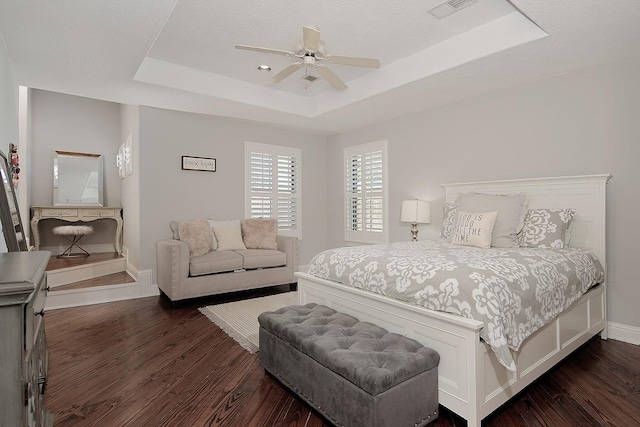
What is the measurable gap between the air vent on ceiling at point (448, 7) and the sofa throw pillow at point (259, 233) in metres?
3.24

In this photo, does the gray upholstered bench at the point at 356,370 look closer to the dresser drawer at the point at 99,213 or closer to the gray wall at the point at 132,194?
the gray wall at the point at 132,194

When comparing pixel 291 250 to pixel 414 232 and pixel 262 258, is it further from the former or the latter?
pixel 414 232

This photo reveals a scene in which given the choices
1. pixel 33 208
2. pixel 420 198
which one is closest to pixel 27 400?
pixel 420 198

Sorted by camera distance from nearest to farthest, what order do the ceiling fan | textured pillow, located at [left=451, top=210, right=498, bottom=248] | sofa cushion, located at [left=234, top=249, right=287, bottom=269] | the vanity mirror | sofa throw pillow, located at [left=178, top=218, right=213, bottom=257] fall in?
the ceiling fan, textured pillow, located at [left=451, top=210, right=498, bottom=248], sofa throw pillow, located at [left=178, top=218, right=213, bottom=257], sofa cushion, located at [left=234, top=249, right=287, bottom=269], the vanity mirror

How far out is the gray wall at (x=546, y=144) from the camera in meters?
3.00

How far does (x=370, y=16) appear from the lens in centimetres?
286

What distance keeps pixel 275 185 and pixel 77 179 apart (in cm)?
326

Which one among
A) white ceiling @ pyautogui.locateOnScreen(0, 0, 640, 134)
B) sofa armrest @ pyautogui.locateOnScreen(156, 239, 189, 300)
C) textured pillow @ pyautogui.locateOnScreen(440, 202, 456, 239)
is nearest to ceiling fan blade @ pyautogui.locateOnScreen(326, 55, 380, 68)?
white ceiling @ pyautogui.locateOnScreen(0, 0, 640, 134)

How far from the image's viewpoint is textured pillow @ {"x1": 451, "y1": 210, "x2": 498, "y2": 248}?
3.03 meters

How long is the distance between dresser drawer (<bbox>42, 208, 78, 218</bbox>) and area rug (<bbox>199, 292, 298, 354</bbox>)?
302 cm

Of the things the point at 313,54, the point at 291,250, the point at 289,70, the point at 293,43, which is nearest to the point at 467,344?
the point at 313,54

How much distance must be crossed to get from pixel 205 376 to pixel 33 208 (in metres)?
4.46

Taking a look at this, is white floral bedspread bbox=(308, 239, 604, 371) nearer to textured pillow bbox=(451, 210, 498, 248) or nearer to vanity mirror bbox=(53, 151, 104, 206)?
textured pillow bbox=(451, 210, 498, 248)

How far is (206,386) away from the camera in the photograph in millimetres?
2244
